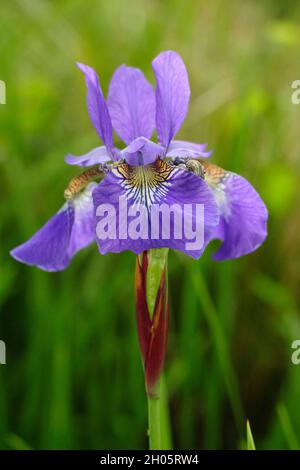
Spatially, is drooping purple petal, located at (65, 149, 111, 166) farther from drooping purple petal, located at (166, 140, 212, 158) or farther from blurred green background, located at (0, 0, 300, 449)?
blurred green background, located at (0, 0, 300, 449)

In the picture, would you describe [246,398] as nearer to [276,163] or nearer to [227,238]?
[276,163]

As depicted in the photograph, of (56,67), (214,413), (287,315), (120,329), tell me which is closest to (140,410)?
(214,413)

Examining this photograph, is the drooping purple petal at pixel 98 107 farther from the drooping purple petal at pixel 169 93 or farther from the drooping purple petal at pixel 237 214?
the drooping purple petal at pixel 237 214

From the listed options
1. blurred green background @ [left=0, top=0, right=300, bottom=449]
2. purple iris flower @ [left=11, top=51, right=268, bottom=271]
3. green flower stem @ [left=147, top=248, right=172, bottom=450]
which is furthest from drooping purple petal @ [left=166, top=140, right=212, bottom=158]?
blurred green background @ [left=0, top=0, right=300, bottom=449]

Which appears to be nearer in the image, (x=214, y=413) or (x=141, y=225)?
(x=141, y=225)

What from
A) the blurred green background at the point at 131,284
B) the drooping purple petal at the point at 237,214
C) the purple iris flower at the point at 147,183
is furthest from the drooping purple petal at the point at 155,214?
the blurred green background at the point at 131,284

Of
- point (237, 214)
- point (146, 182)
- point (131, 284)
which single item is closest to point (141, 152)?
point (146, 182)
